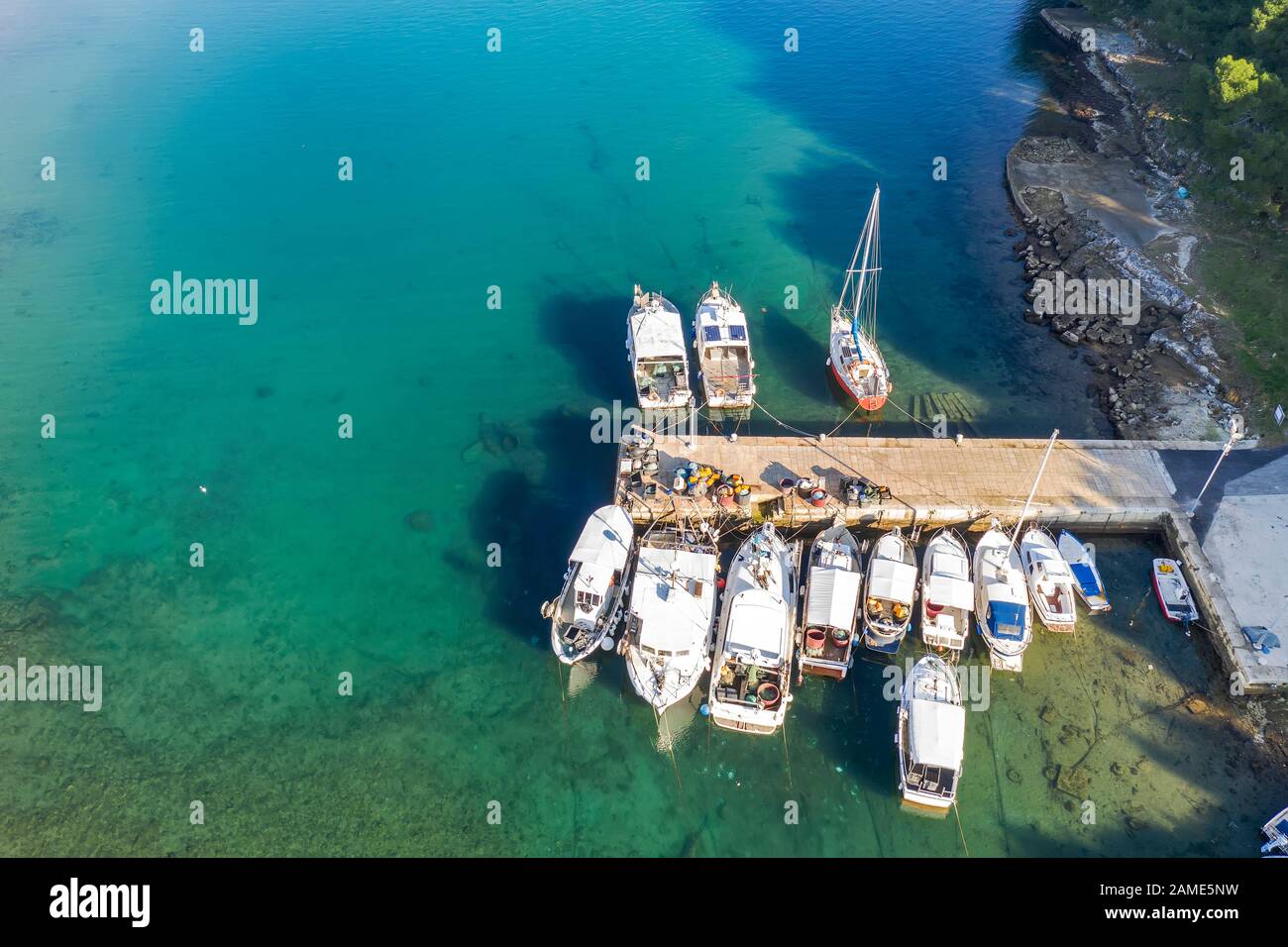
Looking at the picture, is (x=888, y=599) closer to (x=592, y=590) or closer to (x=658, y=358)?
(x=592, y=590)

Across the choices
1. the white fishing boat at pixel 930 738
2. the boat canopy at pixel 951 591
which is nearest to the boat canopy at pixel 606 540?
the white fishing boat at pixel 930 738

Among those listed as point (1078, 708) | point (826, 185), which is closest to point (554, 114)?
point (826, 185)

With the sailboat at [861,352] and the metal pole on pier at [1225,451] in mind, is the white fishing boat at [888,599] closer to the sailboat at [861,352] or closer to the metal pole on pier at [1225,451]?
the sailboat at [861,352]

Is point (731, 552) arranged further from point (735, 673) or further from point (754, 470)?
point (735, 673)

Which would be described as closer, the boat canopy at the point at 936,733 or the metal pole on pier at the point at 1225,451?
the boat canopy at the point at 936,733

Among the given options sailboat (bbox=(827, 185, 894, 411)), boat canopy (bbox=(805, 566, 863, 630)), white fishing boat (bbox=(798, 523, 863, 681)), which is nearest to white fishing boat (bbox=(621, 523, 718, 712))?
white fishing boat (bbox=(798, 523, 863, 681))

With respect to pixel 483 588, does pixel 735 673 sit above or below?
above

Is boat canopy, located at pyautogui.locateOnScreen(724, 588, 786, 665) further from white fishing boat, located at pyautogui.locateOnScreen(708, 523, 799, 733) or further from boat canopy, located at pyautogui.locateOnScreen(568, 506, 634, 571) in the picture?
boat canopy, located at pyautogui.locateOnScreen(568, 506, 634, 571)
